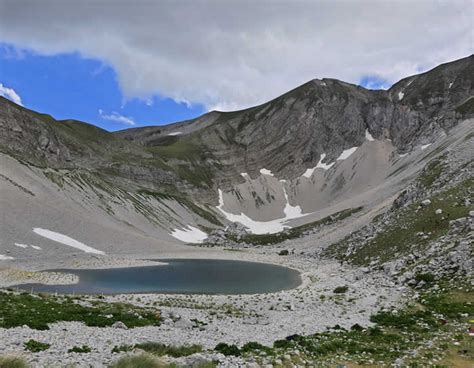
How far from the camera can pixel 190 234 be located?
154 meters

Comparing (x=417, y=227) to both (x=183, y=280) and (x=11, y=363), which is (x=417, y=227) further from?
(x=11, y=363)

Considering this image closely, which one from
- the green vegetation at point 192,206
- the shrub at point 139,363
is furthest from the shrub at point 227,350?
the green vegetation at point 192,206

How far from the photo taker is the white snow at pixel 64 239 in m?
88.0

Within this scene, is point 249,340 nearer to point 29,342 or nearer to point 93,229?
point 29,342

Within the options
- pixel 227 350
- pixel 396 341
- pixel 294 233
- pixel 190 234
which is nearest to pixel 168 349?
pixel 227 350

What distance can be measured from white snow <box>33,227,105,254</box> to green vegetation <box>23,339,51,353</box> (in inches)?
3091

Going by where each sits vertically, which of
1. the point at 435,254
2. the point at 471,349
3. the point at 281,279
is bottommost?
the point at 471,349

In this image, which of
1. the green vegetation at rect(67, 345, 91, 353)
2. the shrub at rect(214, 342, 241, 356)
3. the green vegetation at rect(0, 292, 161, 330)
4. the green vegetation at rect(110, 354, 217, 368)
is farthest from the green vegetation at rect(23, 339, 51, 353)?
the shrub at rect(214, 342, 241, 356)

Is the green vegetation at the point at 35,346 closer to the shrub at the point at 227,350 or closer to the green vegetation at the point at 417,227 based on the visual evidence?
the shrub at the point at 227,350

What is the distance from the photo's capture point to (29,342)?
53.9 ft

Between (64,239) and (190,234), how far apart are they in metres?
67.5

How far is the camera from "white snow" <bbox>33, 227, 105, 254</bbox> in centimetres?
8802

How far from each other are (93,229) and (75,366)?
9430 cm

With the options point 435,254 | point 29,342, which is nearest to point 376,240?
point 435,254
